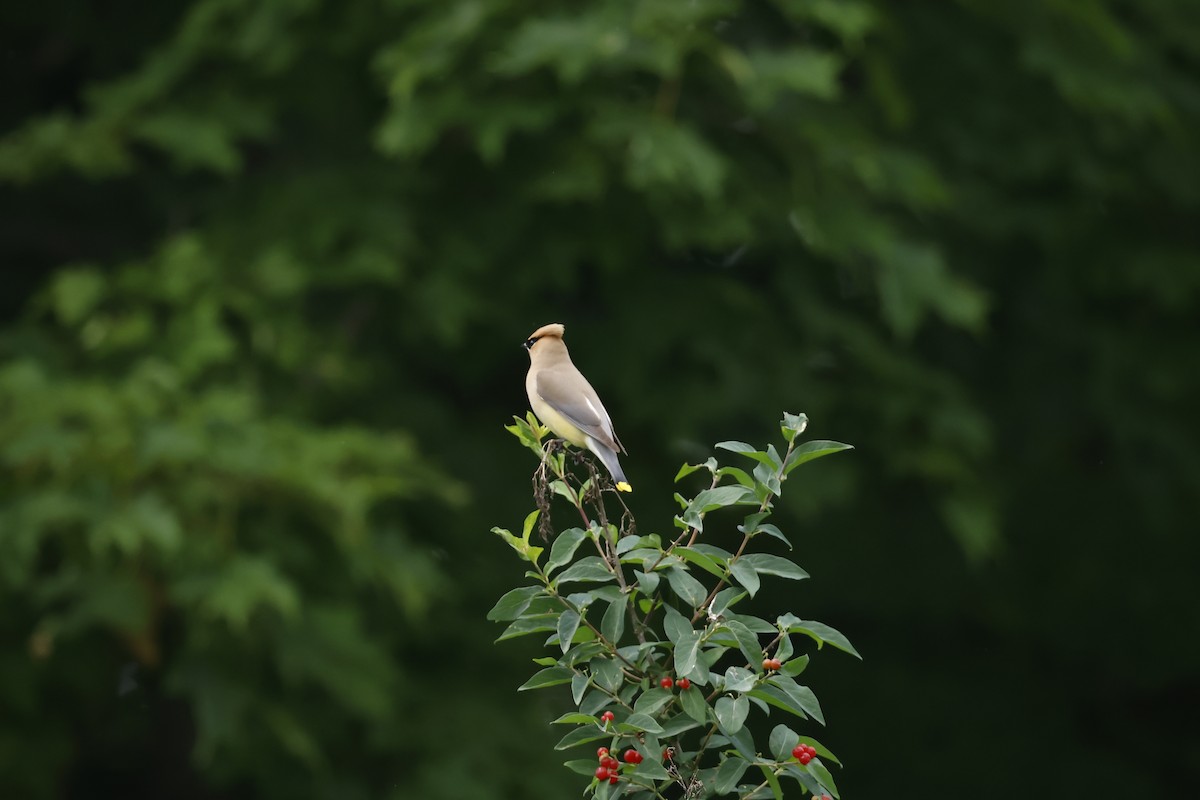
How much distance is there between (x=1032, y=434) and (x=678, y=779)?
7.37m

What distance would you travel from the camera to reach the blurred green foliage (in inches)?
238

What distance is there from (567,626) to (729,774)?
0.98 feet

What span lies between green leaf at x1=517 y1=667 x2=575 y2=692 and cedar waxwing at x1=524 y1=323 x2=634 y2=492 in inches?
15.0

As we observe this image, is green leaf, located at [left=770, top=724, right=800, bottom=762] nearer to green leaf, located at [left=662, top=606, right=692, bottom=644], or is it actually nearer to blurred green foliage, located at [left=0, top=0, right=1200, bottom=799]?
green leaf, located at [left=662, top=606, right=692, bottom=644]

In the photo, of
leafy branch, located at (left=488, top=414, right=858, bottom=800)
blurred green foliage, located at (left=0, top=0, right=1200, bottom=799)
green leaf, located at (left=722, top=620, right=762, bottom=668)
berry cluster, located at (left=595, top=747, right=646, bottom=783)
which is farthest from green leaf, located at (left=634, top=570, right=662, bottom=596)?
blurred green foliage, located at (left=0, top=0, right=1200, bottom=799)

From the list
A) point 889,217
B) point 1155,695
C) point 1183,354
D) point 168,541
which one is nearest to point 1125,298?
point 1183,354

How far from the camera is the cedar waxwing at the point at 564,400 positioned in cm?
240

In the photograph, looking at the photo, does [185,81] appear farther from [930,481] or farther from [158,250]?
[930,481]

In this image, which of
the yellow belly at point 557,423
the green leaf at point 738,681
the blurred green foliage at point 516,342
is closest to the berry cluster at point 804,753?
the green leaf at point 738,681

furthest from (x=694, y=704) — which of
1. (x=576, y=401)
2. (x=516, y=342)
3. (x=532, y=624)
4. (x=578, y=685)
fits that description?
(x=516, y=342)

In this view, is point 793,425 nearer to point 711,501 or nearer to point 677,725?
point 711,501

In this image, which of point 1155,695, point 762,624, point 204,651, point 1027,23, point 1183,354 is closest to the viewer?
point 762,624

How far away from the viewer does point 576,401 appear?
2.41 metres

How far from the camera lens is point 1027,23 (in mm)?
7711
